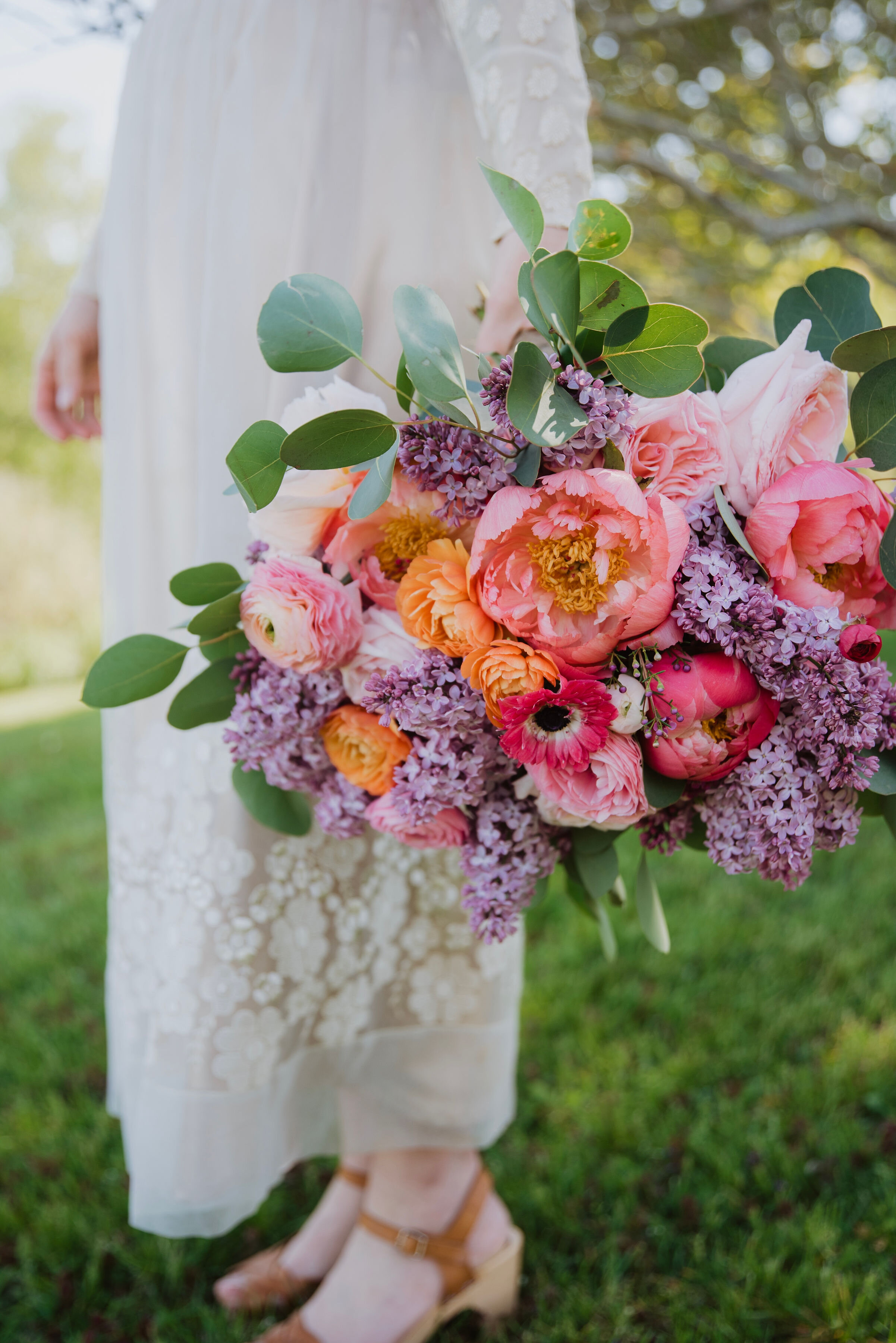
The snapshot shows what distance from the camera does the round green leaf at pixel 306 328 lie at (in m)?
0.68

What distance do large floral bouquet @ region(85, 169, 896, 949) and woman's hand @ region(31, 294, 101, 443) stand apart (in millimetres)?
758

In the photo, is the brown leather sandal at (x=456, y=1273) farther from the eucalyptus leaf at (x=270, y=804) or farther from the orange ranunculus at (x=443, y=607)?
the orange ranunculus at (x=443, y=607)

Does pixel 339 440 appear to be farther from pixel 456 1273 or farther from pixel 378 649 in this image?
pixel 456 1273

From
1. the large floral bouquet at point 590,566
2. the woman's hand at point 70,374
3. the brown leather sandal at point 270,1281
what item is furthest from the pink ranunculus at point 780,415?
the brown leather sandal at point 270,1281

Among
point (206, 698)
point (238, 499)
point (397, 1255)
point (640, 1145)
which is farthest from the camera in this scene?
point (640, 1145)

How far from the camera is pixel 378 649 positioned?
774 millimetres

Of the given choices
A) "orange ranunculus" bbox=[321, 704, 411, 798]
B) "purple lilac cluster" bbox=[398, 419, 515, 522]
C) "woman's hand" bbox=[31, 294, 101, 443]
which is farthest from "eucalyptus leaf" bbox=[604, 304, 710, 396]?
"woman's hand" bbox=[31, 294, 101, 443]

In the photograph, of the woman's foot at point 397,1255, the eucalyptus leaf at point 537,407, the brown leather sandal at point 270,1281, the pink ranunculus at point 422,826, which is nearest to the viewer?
the eucalyptus leaf at point 537,407

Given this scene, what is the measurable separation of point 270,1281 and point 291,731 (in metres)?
1.04

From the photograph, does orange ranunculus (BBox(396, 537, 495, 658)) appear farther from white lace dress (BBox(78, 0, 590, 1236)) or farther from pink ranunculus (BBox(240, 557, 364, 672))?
white lace dress (BBox(78, 0, 590, 1236))

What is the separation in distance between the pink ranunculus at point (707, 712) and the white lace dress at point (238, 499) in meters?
0.53

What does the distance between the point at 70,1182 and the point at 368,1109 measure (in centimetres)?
68

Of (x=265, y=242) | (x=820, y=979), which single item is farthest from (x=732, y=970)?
(x=265, y=242)

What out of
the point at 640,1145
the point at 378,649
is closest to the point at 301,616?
the point at 378,649
